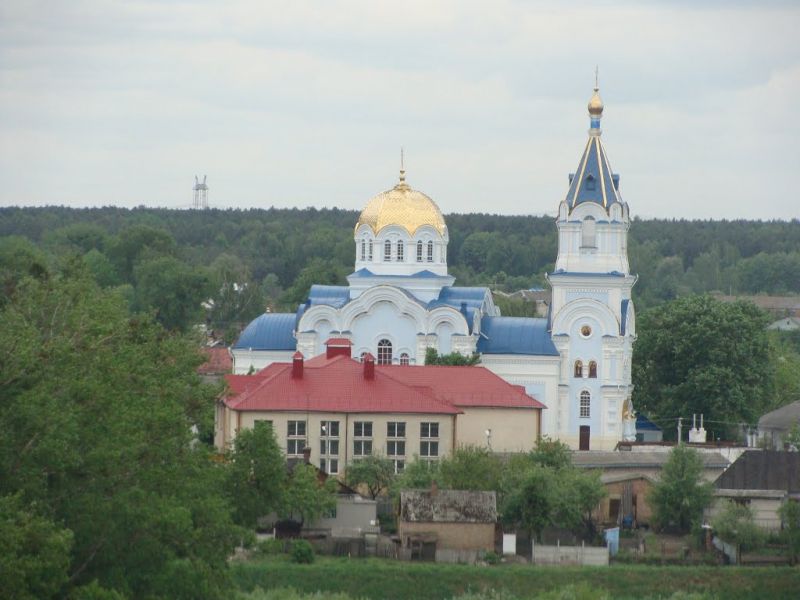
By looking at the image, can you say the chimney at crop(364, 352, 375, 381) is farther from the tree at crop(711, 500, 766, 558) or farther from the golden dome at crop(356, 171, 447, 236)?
the golden dome at crop(356, 171, 447, 236)

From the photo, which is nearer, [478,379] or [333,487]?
[333,487]

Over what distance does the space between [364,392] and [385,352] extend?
10997 millimetres

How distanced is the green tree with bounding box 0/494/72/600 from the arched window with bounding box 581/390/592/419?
33.9m

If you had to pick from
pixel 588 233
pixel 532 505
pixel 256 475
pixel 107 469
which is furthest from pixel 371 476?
pixel 107 469

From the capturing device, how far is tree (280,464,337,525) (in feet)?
153

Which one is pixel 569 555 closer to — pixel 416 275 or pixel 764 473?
pixel 764 473

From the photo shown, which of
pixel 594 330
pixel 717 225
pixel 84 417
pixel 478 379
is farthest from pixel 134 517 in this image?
pixel 717 225

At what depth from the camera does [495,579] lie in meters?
45.6

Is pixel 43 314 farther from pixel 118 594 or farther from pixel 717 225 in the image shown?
pixel 717 225

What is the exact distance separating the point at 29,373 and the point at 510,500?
49.7ft

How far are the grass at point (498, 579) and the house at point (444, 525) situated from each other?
0.88 metres

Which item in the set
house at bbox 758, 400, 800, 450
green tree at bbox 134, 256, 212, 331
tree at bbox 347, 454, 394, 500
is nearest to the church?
house at bbox 758, 400, 800, 450

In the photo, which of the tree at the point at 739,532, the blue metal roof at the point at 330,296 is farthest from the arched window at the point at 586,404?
the tree at the point at 739,532

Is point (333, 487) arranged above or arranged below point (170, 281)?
below
